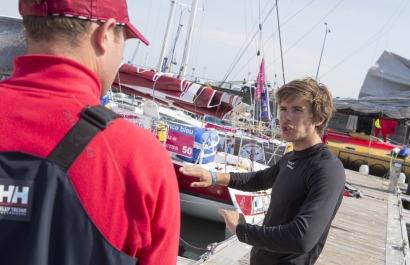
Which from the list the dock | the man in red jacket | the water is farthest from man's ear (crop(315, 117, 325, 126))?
the water

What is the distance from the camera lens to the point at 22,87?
1038mm

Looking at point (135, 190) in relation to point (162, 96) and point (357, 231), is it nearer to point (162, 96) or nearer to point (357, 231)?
point (357, 231)

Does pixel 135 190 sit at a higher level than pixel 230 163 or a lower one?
higher

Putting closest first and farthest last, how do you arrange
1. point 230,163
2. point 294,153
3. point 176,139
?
point 294,153 → point 176,139 → point 230,163

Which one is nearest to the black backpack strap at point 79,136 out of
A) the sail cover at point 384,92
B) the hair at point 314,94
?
the hair at point 314,94

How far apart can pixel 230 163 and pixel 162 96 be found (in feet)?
10.5

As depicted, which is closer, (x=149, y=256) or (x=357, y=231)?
(x=149, y=256)

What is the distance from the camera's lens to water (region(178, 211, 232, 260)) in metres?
9.94

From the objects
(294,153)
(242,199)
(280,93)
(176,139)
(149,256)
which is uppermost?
(280,93)

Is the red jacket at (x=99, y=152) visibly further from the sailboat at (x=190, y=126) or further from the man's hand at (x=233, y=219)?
the sailboat at (x=190, y=126)

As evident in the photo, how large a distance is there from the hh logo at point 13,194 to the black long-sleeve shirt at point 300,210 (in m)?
1.45

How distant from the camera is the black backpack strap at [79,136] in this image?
967 mm

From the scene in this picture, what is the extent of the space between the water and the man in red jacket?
894 cm

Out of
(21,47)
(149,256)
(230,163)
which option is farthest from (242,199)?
(149,256)
